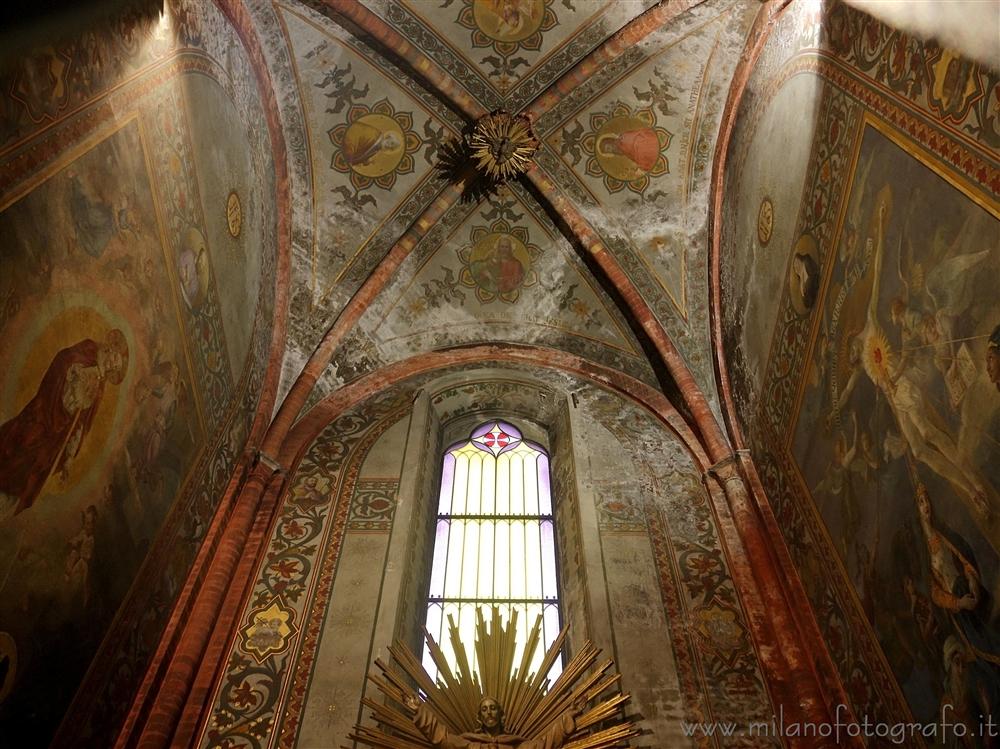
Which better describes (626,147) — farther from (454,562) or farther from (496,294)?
(454,562)

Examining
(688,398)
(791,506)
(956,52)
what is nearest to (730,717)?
(791,506)

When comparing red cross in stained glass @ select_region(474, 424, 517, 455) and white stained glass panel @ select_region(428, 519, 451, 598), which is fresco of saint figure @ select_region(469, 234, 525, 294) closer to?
red cross in stained glass @ select_region(474, 424, 517, 455)

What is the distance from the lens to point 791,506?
6844mm

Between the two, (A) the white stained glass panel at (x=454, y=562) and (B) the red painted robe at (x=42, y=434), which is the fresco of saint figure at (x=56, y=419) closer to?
(B) the red painted robe at (x=42, y=434)

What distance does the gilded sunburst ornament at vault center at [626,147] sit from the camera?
936 centimetres

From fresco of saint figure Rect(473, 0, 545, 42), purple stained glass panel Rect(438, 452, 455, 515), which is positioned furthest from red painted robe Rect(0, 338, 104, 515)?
fresco of saint figure Rect(473, 0, 545, 42)

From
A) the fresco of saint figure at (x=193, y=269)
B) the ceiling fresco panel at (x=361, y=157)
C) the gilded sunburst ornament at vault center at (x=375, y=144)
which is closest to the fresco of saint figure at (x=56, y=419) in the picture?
the fresco of saint figure at (x=193, y=269)

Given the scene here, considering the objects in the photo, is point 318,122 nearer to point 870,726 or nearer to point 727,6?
point 727,6

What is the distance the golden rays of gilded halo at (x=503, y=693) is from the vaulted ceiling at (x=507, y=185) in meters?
3.69

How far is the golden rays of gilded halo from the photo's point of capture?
18.0 ft

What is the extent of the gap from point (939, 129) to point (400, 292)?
20.0 ft

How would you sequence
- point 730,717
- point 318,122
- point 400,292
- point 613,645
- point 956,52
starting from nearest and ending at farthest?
point 956,52 → point 730,717 → point 613,645 → point 318,122 → point 400,292

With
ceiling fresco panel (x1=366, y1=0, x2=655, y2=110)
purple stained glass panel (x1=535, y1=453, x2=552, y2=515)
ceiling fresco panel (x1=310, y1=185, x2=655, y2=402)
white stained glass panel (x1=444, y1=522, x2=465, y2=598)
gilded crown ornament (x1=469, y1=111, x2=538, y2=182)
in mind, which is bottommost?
white stained glass panel (x1=444, y1=522, x2=465, y2=598)

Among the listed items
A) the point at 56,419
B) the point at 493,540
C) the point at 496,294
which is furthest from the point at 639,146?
the point at 56,419
